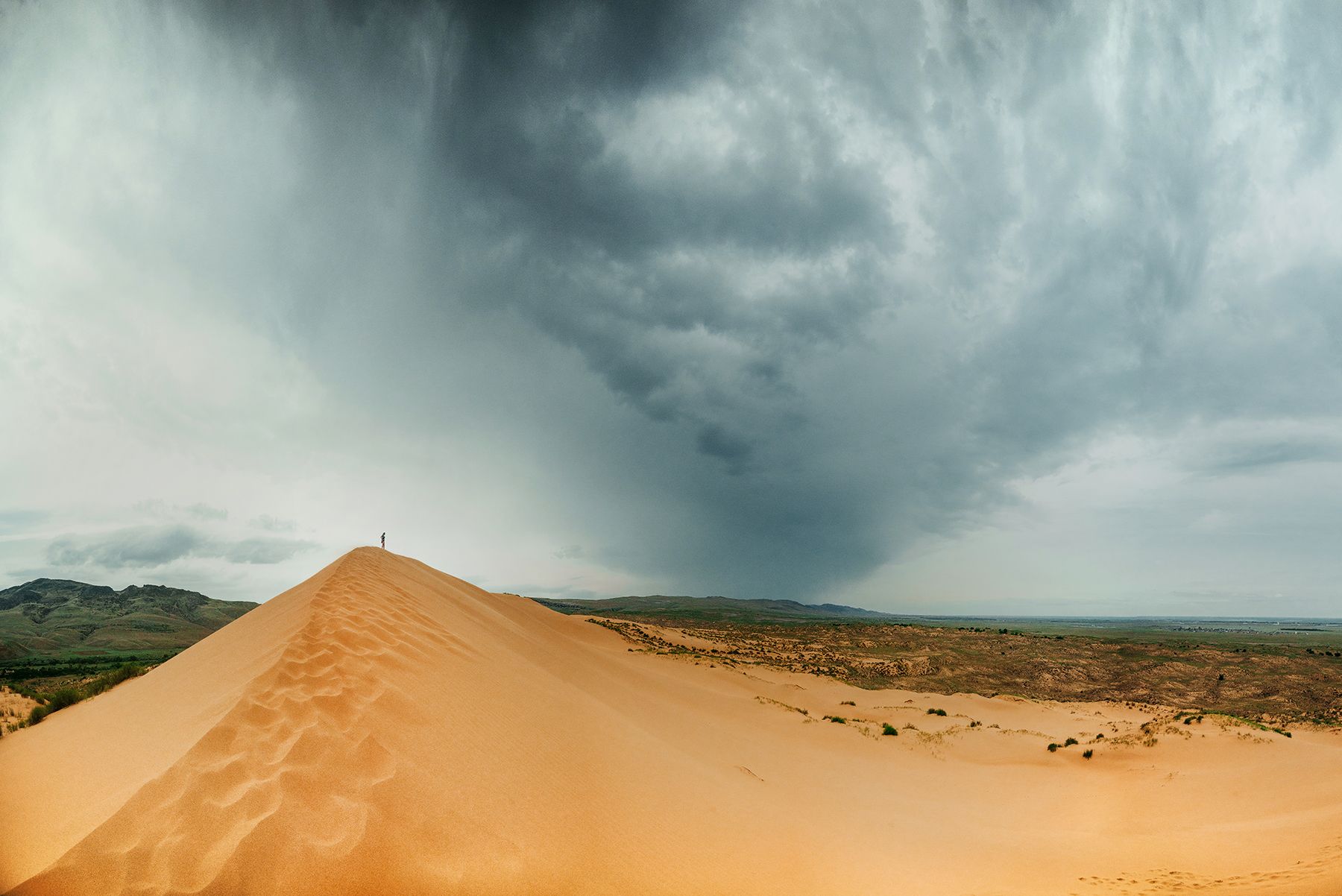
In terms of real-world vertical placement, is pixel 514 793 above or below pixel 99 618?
above

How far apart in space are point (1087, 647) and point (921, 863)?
46735mm

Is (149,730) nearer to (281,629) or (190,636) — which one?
(281,629)

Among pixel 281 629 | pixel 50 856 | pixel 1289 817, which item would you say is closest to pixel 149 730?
pixel 281 629

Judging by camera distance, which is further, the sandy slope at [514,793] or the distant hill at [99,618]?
the distant hill at [99,618]

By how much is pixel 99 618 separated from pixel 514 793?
154 metres

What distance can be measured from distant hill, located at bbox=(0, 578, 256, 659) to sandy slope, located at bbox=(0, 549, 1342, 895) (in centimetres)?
9383

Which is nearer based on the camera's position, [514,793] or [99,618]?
[514,793]

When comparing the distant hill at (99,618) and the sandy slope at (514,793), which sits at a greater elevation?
the sandy slope at (514,793)

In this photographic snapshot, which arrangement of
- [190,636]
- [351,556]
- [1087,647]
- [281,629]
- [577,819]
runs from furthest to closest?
[190,636], [1087,647], [351,556], [281,629], [577,819]

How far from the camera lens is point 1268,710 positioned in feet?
83.8

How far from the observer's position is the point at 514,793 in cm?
626

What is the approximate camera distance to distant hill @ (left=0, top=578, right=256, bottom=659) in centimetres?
8081

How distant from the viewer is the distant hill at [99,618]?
3182 inches

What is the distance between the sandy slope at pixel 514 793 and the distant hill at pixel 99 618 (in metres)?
93.8
